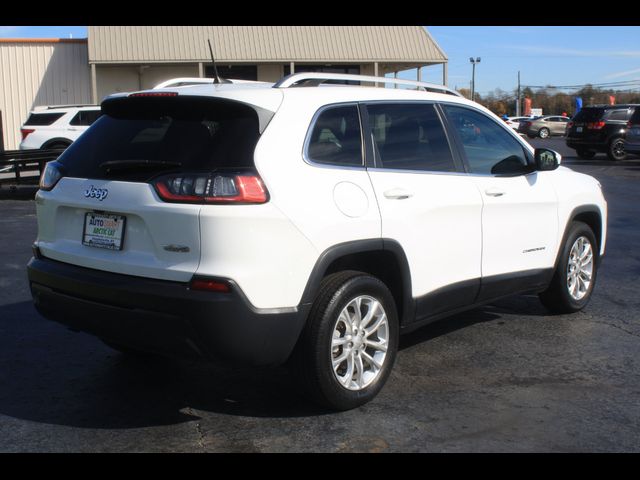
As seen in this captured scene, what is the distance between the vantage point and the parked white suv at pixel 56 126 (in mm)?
19281

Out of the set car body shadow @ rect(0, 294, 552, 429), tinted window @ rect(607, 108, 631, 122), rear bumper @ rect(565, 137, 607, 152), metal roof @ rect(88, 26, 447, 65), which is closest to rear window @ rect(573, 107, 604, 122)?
tinted window @ rect(607, 108, 631, 122)

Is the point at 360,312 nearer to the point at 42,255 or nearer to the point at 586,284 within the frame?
the point at 42,255

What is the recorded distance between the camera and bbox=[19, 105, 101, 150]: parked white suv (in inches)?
759

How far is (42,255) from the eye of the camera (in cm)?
455

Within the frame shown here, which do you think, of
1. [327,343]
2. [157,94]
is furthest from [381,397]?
[157,94]

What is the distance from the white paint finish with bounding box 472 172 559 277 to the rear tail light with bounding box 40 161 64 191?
8.72 feet

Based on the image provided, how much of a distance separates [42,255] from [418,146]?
2.37 meters

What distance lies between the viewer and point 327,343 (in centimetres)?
415

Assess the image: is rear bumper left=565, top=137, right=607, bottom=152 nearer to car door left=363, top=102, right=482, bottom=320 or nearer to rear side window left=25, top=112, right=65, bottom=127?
rear side window left=25, top=112, right=65, bottom=127

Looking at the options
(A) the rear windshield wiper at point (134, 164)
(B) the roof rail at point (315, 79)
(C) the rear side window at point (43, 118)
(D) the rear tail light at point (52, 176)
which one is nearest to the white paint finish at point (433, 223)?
(B) the roof rail at point (315, 79)

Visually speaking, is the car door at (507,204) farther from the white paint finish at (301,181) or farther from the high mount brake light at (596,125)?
the high mount brake light at (596,125)

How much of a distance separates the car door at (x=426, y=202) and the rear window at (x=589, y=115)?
2164cm
